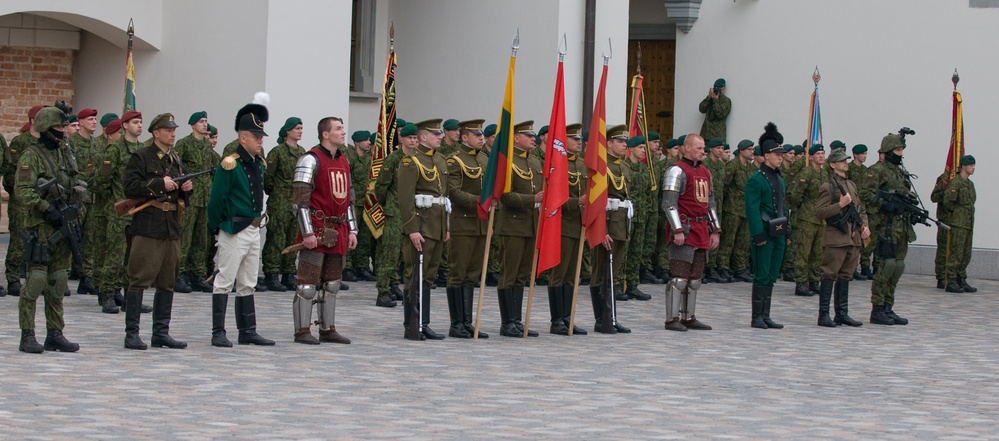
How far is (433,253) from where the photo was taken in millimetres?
12859

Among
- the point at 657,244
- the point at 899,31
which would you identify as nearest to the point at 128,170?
the point at 657,244

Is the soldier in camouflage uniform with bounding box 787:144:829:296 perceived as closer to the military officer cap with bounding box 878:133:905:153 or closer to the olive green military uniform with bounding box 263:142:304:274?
the military officer cap with bounding box 878:133:905:153

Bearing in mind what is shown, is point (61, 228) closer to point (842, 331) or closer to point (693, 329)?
point (693, 329)

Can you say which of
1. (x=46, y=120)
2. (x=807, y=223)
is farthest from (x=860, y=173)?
(x=46, y=120)

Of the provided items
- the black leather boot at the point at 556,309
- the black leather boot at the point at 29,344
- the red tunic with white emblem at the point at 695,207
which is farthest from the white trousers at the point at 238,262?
the red tunic with white emblem at the point at 695,207

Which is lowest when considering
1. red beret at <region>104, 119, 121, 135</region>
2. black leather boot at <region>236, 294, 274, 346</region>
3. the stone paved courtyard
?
the stone paved courtyard

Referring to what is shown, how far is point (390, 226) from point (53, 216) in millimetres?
5344

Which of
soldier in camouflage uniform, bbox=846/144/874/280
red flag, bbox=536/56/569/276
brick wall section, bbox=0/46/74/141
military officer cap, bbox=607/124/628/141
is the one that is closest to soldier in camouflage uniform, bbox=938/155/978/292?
soldier in camouflage uniform, bbox=846/144/874/280

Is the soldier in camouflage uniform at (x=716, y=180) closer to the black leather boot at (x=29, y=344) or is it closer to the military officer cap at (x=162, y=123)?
the military officer cap at (x=162, y=123)

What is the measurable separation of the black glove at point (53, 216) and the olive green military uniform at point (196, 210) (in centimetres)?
474

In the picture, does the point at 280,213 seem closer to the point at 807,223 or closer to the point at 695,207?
the point at 695,207

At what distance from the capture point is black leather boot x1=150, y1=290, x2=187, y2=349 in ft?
37.2

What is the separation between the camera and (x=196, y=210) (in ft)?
53.0

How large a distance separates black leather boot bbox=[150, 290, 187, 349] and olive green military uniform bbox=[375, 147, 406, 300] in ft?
13.9
